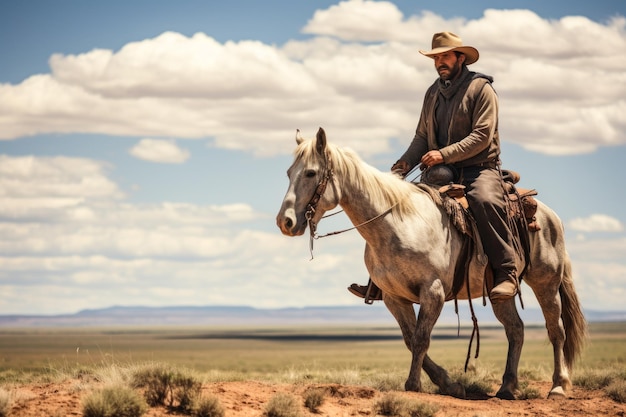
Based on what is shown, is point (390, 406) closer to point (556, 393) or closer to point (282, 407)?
point (282, 407)

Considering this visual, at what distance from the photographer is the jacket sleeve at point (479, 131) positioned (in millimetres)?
11953

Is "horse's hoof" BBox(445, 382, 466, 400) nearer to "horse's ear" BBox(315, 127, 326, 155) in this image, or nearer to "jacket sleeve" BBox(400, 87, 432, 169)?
"jacket sleeve" BBox(400, 87, 432, 169)

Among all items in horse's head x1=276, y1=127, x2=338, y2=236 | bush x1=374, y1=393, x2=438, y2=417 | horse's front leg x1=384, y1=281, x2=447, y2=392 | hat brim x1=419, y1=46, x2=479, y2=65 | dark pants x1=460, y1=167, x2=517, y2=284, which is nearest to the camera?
bush x1=374, y1=393, x2=438, y2=417

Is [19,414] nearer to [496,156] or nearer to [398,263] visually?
[398,263]

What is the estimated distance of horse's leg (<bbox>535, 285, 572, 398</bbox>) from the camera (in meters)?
13.6

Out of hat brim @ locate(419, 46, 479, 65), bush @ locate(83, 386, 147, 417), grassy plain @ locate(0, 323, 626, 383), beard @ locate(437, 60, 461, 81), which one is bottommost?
grassy plain @ locate(0, 323, 626, 383)

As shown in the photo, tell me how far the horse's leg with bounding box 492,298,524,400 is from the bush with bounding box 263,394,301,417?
14.1ft

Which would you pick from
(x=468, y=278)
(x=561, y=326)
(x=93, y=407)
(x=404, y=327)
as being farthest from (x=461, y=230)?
(x=93, y=407)

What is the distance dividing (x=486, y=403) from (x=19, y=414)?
5.65m

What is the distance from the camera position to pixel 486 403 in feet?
38.1

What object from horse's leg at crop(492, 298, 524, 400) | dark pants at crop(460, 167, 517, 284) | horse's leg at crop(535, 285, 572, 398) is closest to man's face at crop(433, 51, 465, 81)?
dark pants at crop(460, 167, 517, 284)

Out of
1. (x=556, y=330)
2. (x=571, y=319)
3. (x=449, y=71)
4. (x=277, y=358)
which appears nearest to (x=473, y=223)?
(x=449, y=71)

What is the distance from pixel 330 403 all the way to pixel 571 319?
5.38m

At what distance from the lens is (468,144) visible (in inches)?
472
